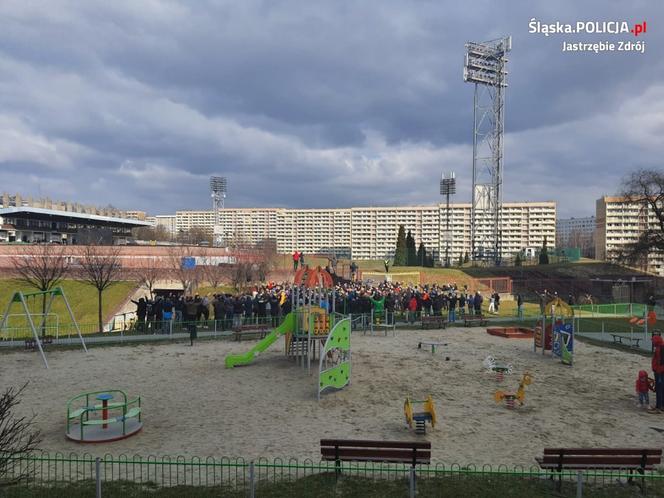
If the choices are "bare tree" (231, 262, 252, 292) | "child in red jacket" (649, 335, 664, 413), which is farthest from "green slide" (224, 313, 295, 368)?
"bare tree" (231, 262, 252, 292)

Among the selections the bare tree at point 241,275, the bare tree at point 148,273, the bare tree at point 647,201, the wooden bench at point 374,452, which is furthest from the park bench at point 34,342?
the bare tree at point 647,201

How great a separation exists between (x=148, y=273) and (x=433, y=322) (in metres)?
30.2

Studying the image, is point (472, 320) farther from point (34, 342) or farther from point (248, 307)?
point (34, 342)

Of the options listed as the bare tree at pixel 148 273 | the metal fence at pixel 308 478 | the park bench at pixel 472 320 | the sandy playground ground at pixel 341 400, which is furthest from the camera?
the bare tree at pixel 148 273

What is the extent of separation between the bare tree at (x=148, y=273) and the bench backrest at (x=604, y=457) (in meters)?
40.2

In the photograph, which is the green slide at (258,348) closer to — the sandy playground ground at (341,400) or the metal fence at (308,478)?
the sandy playground ground at (341,400)

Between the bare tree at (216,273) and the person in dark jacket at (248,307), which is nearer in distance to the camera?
the person in dark jacket at (248,307)

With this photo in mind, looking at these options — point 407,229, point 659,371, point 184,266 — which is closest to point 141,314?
point 659,371

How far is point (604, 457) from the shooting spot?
7.95 metres

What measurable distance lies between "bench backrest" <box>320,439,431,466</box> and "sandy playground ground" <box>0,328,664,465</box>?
3.63ft

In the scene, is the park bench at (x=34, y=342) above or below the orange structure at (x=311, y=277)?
below

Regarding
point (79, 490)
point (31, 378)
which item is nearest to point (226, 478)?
point (79, 490)

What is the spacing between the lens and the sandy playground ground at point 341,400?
32.6 ft

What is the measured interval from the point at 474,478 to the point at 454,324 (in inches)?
773
